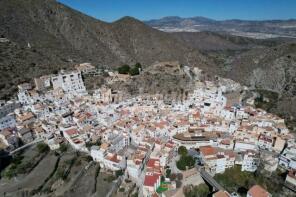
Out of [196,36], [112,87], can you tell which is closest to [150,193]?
[112,87]

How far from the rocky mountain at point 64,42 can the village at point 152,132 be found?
8426mm

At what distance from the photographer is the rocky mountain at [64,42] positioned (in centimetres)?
5047

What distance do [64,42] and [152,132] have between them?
165 ft

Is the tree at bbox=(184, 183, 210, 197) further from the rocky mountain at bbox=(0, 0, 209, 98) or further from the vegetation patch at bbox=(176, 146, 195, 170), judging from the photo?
the rocky mountain at bbox=(0, 0, 209, 98)

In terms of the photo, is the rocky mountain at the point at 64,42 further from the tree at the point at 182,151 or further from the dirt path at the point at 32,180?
the tree at the point at 182,151

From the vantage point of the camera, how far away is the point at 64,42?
70812 mm

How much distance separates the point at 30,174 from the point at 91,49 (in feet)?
173

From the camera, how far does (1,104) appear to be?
121ft

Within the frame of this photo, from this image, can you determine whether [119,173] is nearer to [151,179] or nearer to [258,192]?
[151,179]

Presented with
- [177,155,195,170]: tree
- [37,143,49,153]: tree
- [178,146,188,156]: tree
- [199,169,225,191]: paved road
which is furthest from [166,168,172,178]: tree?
[37,143,49,153]: tree

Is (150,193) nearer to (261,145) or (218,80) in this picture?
(261,145)

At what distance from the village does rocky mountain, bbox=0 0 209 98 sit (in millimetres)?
8426

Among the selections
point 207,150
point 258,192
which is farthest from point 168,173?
point 258,192

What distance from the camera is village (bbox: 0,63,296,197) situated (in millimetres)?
27047
